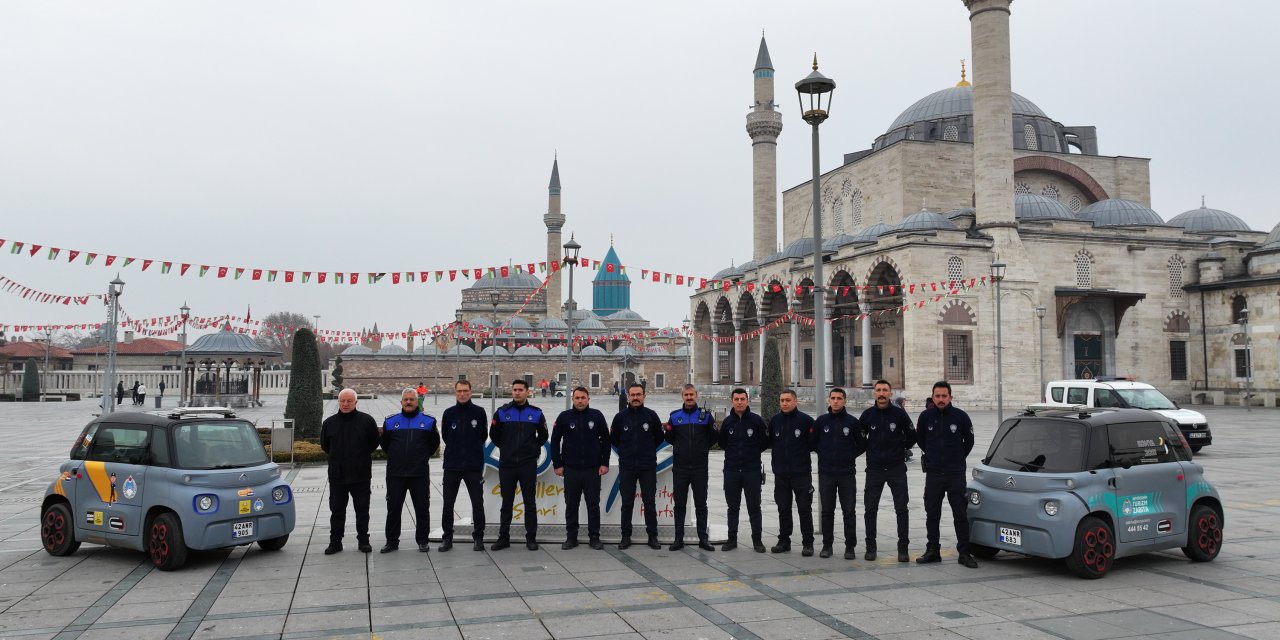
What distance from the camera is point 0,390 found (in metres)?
54.3

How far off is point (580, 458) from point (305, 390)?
12.9 m

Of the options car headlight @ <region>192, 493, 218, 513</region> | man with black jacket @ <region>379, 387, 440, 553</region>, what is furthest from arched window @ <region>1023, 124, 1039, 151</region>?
car headlight @ <region>192, 493, 218, 513</region>

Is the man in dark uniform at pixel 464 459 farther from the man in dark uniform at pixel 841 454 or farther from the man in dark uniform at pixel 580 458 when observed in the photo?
the man in dark uniform at pixel 841 454

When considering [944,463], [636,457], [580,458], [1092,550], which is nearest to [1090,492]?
[1092,550]

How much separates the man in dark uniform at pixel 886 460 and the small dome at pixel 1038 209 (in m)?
32.3

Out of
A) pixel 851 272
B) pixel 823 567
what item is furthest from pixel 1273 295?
pixel 823 567

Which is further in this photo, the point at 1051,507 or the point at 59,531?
the point at 59,531

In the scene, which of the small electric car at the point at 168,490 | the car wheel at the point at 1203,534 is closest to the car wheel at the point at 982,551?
the car wheel at the point at 1203,534

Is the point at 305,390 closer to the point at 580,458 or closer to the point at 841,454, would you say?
the point at 580,458

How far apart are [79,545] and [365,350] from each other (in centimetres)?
5310

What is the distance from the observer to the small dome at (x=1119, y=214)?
3831 cm

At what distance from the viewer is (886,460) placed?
754cm

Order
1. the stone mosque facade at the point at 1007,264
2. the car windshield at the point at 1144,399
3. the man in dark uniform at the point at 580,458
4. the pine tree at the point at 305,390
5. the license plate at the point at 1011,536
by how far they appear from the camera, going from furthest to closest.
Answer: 1. the stone mosque facade at the point at 1007,264
2. the pine tree at the point at 305,390
3. the car windshield at the point at 1144,399
4. the man in dark uniform at the point at 580,458
5. the license plate at the point at 1011,536

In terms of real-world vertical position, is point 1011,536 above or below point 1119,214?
below
